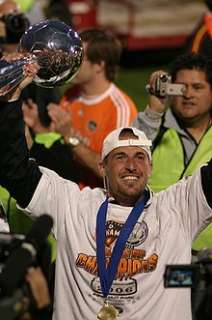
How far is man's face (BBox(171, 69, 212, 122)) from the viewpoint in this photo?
5.20 m

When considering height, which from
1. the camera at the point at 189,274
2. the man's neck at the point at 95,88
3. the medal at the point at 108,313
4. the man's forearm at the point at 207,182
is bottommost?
the medal at the point at 108,313

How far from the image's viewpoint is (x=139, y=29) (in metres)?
12.5

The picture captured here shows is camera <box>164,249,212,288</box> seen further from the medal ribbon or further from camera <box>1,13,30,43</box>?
camera <box>1,13,30,43</box>

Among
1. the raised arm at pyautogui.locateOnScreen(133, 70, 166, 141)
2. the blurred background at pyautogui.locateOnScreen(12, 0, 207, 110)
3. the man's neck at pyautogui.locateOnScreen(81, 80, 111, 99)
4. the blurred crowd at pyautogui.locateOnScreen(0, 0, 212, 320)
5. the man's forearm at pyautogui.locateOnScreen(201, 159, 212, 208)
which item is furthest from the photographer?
the blurred background at pyautogui.locateOnScreen(12, 0, 207, 110)

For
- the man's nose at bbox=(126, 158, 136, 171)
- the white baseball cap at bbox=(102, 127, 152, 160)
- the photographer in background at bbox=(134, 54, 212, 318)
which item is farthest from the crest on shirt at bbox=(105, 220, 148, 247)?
the photographer in background at bbox=(134, 54, 212, 318)

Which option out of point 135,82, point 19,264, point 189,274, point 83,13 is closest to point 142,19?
point 83,13

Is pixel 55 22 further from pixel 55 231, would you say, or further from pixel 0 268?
pixel 0 268

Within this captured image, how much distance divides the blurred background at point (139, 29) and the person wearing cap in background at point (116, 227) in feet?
20.2

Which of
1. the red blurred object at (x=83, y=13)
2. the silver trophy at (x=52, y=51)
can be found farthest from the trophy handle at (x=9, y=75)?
the red blurred object at (x=83, y=13)

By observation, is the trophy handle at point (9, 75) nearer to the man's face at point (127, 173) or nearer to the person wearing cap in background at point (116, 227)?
the person wearing cap in background at point (116, 227)

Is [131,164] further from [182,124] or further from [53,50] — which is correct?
[182,124]

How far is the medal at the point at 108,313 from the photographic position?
13.5 ft

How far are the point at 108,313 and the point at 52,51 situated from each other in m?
1.14

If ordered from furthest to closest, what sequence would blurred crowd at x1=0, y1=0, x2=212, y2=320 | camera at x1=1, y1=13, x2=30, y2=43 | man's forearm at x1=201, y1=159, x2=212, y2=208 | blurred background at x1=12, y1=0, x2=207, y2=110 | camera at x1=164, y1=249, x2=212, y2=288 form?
blurred background at x1=12, y1=0, x2=207, y2=110 < camera at x1=1, y1=13, x2=30, y2=43 < blurred crowd at x1=0, y1=0, x2=212, y2=320 < man's forearm at x1=201, y1=159, x2=212, y2=208 < camera at x1=164, y1=249, x2=212, y2=288
